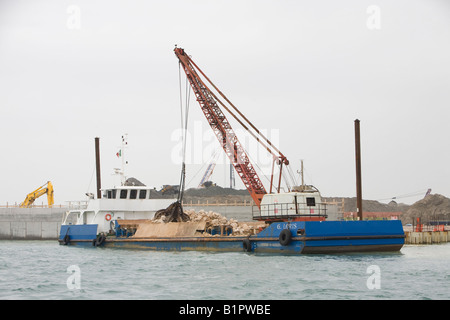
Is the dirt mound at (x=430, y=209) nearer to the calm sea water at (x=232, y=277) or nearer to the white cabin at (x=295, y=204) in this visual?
the white cabin at (x=295, y=204)

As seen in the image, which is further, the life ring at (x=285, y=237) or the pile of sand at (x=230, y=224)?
the pile of sand at (x=230, y=224)

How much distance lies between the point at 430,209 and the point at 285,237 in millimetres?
57590

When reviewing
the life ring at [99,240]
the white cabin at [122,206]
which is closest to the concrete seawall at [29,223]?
the white cabin at [122,206]

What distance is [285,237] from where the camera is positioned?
2698cm

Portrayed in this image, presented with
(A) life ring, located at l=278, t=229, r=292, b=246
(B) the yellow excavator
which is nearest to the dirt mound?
(B) the yellow excavator

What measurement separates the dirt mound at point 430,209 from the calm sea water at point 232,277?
174ft

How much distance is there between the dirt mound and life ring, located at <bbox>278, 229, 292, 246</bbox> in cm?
5351

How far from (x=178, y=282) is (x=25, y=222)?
43.2 m

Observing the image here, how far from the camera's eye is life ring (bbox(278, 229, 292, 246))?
2681 centimetres

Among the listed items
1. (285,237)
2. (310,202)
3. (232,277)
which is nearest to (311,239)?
(285,237)

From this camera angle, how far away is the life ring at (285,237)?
88.0 ft

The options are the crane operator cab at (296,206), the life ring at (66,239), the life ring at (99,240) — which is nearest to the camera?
the crane operator cab at (296,206)

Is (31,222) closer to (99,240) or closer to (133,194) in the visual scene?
(133,194)
